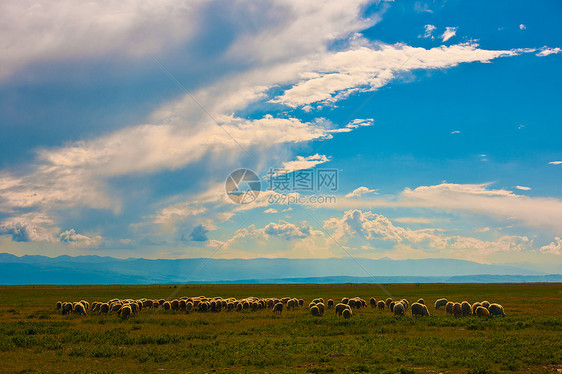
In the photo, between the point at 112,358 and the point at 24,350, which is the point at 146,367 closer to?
the point at 112,358

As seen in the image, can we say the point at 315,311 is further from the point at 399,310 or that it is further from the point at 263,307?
the point at 263,307

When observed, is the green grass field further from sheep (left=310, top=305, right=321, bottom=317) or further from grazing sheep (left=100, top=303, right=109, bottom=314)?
grazing sheep (left=100, top=303, right=109, bottom=314)

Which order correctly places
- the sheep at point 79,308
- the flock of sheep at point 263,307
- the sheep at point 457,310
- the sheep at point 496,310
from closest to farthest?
1. the sheep at point 496,310
2. the flock of sheep at point 263,307
3. the sheep at point 457,310
4. the sheep at point 79,308

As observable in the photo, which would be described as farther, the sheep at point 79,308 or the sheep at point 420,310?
the sheep at point 79,308

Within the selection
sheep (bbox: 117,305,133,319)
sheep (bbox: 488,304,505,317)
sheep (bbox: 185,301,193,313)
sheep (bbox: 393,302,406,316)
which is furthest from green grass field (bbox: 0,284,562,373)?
sheep (bbox: 185,301,193,313)

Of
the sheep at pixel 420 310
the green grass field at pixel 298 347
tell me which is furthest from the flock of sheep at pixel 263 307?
the green grass field at pixel 298 347

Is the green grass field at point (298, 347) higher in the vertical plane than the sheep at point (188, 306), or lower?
higher

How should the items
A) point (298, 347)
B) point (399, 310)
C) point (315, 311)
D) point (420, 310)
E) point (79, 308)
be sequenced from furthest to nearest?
1. point (79, 308)
2. point (315, 311)
3. point (399, 310)
4. point (420, 310)
5. point (298, 347)

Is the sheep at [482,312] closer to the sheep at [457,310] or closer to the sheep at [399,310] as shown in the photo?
the sheep at [457,310]

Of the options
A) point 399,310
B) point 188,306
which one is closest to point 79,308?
point 188,306

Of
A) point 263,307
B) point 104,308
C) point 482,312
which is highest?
point 482,312

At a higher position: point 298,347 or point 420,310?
point 298,347

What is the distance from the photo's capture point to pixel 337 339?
23.7m

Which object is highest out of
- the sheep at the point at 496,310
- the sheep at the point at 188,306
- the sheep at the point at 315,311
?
the sheep at the point at 496,310
